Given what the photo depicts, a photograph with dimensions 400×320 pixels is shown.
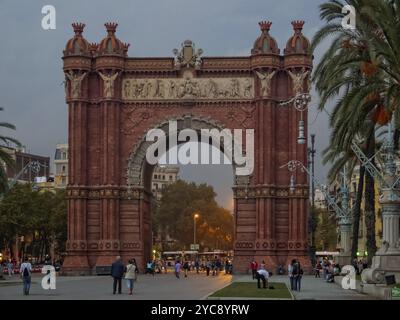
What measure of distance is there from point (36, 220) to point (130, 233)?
70.2ft

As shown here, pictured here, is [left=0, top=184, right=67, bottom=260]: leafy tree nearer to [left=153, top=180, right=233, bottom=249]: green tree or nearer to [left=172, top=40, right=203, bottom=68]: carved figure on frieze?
[left=172, top=40, right=203, bottom=68]: carved figure on frieze

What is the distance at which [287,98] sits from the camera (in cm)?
6850

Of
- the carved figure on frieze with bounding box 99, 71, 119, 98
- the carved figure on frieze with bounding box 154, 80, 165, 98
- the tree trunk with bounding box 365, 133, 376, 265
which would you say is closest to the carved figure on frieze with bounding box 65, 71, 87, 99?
the carved figure on frieze with bounding box 99, 71, 119, 98

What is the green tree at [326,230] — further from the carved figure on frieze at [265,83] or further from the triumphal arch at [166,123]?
the carved figure on frieze at [265,83]

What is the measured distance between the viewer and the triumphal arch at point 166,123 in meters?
67.6

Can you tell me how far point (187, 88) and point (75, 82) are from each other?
8.28m

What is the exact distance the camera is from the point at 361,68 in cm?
3844

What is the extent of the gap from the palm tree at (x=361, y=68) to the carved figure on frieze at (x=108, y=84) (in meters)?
25.8

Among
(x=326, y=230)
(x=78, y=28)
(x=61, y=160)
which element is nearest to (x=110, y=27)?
(x=78, y=28)

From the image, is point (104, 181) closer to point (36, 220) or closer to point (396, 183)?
point (36, 220)

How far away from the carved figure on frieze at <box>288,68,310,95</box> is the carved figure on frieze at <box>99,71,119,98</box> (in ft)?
42.5

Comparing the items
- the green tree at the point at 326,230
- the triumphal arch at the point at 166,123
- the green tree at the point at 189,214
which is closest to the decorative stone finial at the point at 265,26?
the triumphal arch at the point at 166,123
